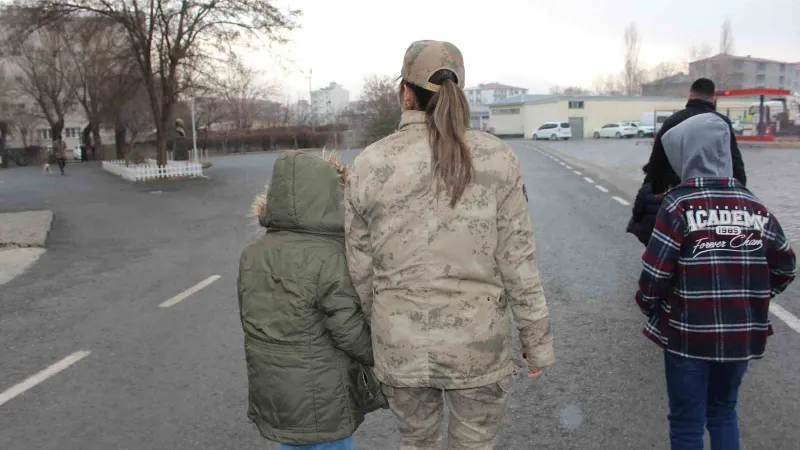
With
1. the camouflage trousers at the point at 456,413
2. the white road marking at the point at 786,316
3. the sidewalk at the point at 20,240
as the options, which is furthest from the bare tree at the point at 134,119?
the camouflage trousers at the point at 456,413

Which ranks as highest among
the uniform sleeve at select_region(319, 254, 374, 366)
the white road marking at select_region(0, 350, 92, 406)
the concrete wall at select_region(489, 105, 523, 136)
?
the concrete wall at select_region(489, 105, 523, 136)

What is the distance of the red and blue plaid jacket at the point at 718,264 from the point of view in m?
2.61

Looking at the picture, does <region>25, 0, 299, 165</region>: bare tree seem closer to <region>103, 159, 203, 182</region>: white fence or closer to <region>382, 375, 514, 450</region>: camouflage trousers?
<region>103, 159, 203, 182</region>: white fence

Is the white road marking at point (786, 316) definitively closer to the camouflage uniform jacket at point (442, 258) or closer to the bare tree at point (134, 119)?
the camouflage uniform jacket at point (442, 258)

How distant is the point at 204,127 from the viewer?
62.4 m

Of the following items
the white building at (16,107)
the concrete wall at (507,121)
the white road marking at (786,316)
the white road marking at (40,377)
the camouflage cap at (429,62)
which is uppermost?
the white building at (16,107)

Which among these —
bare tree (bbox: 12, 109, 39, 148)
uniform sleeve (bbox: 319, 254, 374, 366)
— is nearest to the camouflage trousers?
uniform sleeve (bbox: 319, 254, 374, 366)

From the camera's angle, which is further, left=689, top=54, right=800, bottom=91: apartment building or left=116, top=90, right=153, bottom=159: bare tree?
left=689, top=54, right=800, bottom=91: apartment building

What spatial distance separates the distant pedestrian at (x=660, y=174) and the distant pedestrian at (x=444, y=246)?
294 centimetres

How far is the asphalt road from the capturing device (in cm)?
363

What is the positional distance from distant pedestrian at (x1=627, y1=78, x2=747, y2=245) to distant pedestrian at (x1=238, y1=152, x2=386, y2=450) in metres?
3.12

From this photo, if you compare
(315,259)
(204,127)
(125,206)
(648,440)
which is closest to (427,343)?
(315,259)

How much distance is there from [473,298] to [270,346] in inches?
31.9

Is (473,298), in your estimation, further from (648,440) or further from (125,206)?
(125,206)
